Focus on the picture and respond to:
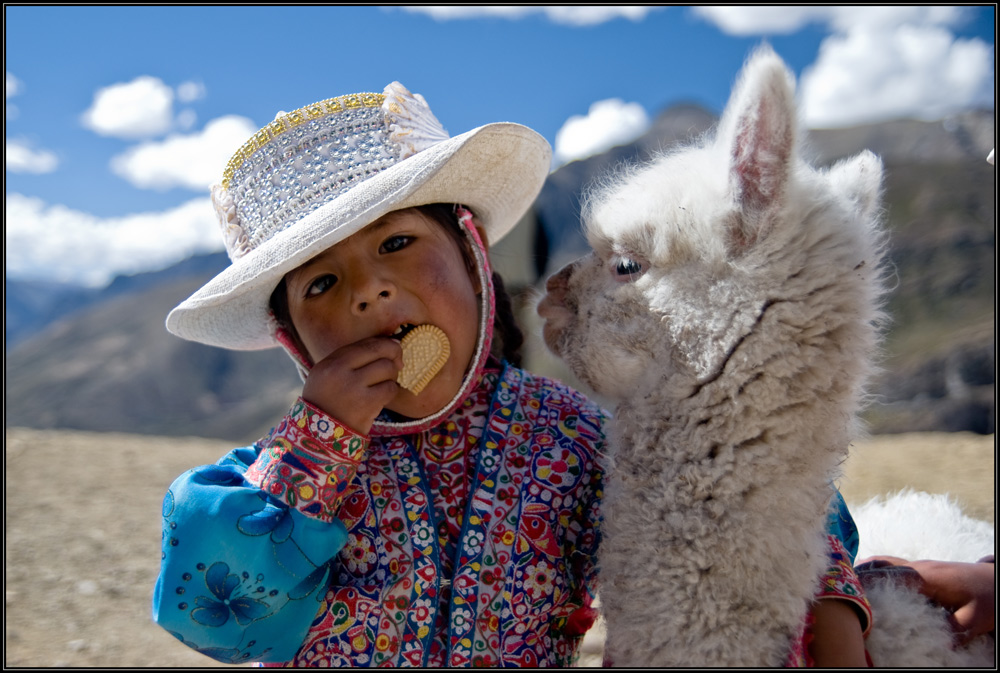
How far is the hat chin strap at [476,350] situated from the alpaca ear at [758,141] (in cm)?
65

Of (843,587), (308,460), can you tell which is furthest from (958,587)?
(308,460)

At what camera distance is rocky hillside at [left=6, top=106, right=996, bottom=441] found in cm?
2091

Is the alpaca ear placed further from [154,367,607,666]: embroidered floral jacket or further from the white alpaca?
[154,367,607,666]: embroidered floral jacket

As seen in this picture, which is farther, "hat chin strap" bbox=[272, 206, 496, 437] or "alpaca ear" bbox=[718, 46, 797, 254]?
"hat chin strap" bbox=[272, 206, 496, 437]

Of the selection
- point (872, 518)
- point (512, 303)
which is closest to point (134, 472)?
point (512, 303)

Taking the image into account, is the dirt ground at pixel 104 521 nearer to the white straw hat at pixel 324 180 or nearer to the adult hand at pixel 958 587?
the adult hand at pixel 958 587

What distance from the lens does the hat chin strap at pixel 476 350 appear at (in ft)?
5.49

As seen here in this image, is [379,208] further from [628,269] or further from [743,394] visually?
[743,394]

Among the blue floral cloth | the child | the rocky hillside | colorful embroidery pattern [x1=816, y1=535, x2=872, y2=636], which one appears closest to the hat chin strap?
the child

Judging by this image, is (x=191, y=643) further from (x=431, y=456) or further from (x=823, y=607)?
(x=823, y=607)

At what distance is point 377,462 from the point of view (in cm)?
170

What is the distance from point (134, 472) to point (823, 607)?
5.82m

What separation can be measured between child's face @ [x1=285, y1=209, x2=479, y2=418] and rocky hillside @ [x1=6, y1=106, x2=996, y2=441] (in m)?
12.5

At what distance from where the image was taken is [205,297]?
1.66 m
